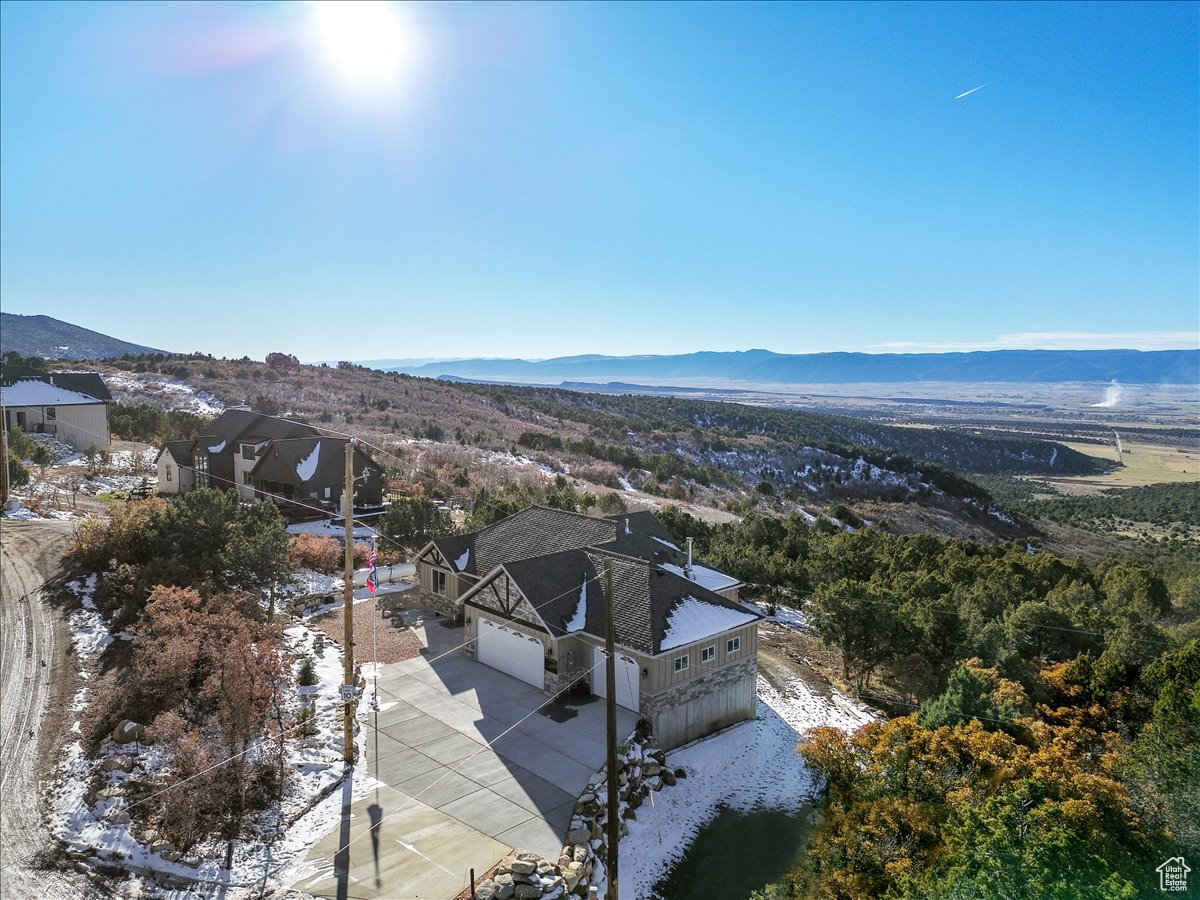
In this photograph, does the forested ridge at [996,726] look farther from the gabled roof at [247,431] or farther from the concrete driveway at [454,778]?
the gabled roof at [247,431]

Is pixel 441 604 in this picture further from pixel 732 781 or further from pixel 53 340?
pixel 53 340

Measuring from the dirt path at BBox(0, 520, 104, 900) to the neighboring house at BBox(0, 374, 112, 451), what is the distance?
24.0 meters

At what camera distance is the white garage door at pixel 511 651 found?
20969mm

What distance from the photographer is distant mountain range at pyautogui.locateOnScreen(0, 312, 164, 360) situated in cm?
14300

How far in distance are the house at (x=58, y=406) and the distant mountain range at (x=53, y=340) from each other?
109 metres

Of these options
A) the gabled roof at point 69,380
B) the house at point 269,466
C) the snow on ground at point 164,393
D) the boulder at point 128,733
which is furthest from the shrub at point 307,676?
the snow on ground at point 164,393

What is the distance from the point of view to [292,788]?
15.3m

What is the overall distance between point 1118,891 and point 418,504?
93.3 feet

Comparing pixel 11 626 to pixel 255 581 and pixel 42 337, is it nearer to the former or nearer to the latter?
pixel 255 581

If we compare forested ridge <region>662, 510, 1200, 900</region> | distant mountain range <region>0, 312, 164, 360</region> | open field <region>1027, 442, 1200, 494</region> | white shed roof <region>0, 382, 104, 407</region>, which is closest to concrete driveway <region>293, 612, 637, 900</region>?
forested ridge <region>662, 510, 1200, 900</region>

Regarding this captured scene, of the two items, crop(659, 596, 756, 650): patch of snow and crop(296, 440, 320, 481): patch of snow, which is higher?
crop(296, 440, 320, 481): patch of snow

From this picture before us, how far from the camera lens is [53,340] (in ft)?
508

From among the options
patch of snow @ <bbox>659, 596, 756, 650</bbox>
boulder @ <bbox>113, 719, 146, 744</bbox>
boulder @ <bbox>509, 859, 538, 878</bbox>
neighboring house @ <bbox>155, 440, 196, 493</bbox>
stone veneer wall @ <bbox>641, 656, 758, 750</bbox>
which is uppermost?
neighboring house @ <bbox>155, 440, 196, 493</bbox>

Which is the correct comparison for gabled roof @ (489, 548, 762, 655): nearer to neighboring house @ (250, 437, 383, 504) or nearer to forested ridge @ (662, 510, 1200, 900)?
forested ridge @ (662, 510, 1200, 900)
